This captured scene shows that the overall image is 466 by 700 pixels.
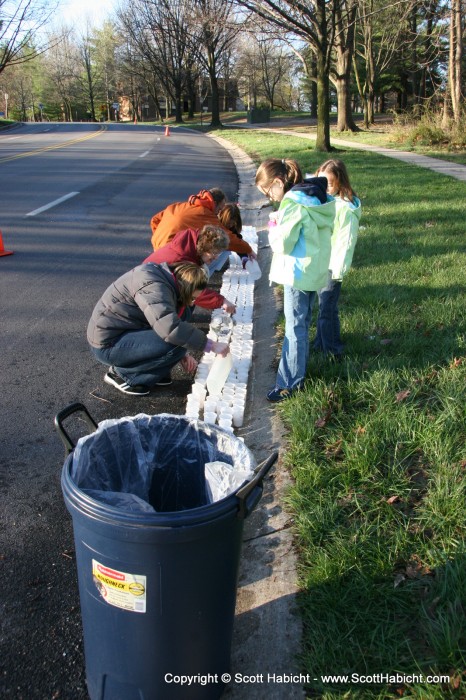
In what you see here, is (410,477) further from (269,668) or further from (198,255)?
(198,255)

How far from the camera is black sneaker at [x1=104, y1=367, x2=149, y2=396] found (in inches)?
161

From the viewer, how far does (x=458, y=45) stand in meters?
18.5

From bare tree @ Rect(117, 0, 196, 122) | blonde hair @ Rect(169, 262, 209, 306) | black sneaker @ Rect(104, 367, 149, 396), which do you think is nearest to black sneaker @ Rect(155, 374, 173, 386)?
black sneaker @ Rect(104, 367, 149, 396)

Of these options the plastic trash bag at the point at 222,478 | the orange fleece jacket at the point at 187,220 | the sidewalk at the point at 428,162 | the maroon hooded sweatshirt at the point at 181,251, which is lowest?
the plastic trash bag at the point at 222,478

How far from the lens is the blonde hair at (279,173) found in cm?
351

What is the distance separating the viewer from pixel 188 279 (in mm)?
3447

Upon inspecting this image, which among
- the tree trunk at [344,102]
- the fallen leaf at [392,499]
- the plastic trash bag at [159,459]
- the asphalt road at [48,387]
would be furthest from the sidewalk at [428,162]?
the plastic trash bag at [159,459]

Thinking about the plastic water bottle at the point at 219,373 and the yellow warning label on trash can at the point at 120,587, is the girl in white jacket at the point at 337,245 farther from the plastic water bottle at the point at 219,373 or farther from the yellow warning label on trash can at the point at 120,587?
the yellow warning label on trash can at the point at 120,587

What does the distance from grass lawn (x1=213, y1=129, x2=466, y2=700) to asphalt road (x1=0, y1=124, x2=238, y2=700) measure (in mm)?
987

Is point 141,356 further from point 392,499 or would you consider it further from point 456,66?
point 456,66

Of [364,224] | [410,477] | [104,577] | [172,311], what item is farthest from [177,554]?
[364,224]

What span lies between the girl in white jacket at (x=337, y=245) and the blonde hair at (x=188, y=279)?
1.05 meters

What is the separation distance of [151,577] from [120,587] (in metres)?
0.11

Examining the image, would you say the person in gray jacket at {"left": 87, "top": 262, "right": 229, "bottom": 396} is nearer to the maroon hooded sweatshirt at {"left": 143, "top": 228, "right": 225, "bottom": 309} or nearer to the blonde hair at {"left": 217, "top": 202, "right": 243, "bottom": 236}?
the maroon hooded sweatshirt at {"left": 143, "top": 228, "right": 225, "bottom": 309}
